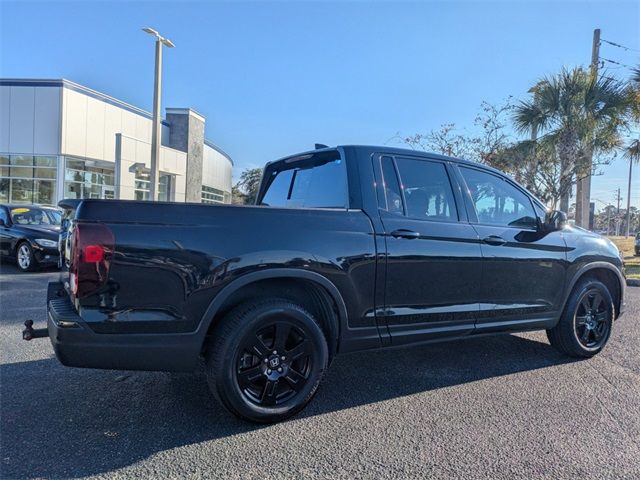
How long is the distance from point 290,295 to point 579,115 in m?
13.4

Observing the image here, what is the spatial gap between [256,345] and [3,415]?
181 centimetres

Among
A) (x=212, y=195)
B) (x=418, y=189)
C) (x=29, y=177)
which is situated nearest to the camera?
(x=418, y=189)

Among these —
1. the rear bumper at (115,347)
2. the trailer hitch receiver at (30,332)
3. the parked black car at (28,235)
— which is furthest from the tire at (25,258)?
the rear bumper at (115,347)

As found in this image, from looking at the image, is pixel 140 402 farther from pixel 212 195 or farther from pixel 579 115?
pixel 212 195

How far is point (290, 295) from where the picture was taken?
11.3 feet

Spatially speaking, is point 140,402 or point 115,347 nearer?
point 115,347

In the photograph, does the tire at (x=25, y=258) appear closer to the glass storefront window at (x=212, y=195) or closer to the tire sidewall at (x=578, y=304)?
the tire sidewall at (x=578, y=304)

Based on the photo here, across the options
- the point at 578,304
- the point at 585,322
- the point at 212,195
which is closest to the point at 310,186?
Result: the point at 578,304

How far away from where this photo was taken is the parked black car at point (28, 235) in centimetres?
1020

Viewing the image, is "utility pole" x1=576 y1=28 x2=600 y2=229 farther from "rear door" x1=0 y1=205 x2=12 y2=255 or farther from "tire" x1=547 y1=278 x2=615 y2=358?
"rear door" x1=0 y1=205 x2=12 y2=255

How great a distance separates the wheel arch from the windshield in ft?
32.3

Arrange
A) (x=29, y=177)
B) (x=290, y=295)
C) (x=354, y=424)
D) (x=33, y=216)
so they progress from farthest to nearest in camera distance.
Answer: (x=29, y=177)
(x=33, y=216)
(x=290, y=295)
(x=354, y=424)

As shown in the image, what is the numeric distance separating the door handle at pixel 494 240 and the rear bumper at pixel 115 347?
8.25ft

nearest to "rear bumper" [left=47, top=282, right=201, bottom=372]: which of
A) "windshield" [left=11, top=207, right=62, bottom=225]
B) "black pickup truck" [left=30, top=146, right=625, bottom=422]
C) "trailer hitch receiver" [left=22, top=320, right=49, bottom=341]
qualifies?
"black pickup truck" [left=30, top=146, right=625, bottom=422]
